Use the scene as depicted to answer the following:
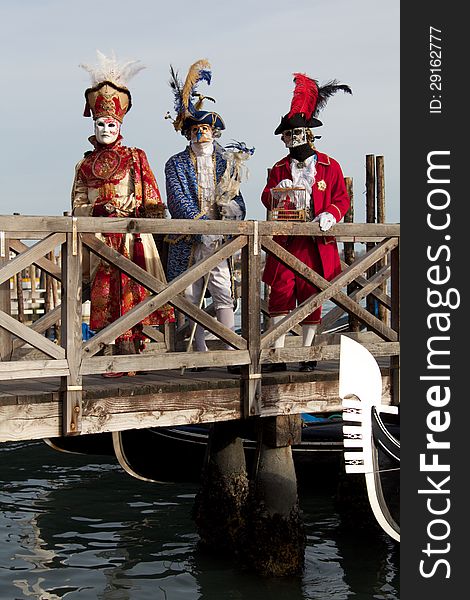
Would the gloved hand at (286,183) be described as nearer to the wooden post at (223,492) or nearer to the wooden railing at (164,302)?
the wooden railing at (164,302)

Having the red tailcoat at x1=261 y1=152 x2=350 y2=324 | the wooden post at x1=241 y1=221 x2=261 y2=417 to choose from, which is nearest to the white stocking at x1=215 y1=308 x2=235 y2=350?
the red tailcoat at x1=261 y1=152 x2=350 y2=324

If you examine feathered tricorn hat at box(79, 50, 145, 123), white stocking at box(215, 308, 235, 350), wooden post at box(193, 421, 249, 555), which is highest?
feathered tricorn hat at box(79, 50, 145, 123)

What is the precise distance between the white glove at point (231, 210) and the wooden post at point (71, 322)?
56.6 inches

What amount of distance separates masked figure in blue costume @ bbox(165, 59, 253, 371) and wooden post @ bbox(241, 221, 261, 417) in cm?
43

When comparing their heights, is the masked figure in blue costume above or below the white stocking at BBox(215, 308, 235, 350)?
above

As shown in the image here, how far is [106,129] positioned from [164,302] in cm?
133

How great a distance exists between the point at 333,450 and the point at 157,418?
3.64 meters

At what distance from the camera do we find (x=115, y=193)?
26.4 ft

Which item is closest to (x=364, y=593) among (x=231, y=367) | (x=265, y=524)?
Answer: (x=265, y=524)

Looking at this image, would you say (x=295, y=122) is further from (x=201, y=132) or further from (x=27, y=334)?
(x=27, y=334)

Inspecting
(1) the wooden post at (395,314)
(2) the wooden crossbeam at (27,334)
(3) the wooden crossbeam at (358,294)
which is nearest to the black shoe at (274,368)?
(1) the wooden post at (395,314)

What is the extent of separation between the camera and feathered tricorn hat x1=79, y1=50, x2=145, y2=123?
26.5 ft

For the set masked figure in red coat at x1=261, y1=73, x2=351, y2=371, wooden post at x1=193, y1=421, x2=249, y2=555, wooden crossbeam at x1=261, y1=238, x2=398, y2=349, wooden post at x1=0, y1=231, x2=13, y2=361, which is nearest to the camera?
wooden post at x1=0, y1=231, x2=13, y2=361

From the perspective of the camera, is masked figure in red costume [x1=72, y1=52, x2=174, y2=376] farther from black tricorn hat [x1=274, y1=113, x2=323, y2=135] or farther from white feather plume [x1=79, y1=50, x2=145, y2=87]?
black tricorn hat [x1=274, y1=113, x2=323, y2=135]
